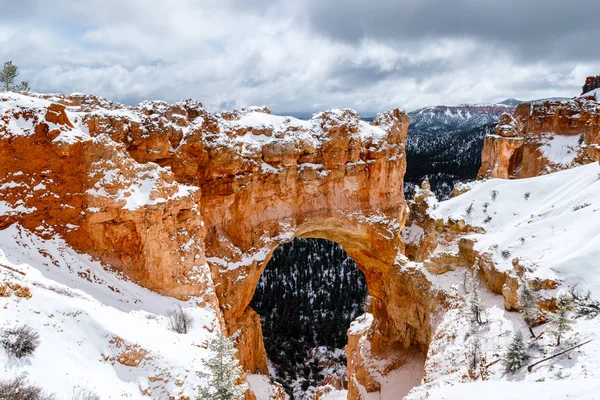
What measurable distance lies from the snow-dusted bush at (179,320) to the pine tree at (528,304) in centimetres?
1586

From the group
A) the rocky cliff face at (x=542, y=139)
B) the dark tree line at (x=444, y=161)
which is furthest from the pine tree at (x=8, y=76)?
the dark tree line at (x=444, y=161)

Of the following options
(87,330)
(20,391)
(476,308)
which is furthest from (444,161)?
(20,391)

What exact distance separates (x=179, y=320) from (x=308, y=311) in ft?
160

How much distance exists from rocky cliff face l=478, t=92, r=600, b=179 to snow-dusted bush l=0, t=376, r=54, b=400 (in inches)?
2164

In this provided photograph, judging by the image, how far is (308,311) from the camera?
62.6 m

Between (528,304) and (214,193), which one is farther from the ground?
(214,193)

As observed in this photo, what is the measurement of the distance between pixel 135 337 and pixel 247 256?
44.0 feet

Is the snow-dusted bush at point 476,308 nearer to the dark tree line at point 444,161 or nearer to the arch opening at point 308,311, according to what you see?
the arch opening at point 308,311

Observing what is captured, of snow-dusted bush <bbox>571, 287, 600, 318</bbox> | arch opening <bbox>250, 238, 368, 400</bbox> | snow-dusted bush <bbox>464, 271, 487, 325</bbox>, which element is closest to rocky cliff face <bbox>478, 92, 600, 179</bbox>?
arch opening <bbox>250, 238, 368, 400</bbox>

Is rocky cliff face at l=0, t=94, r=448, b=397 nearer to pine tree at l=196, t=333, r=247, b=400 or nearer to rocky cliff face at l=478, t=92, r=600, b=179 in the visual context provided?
pine tree at l=196, t=333, r=247, b=400

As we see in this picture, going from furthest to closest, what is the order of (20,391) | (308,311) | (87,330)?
(308,311), (87,330), (20,391)

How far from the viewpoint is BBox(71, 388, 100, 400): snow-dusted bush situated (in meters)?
9.84

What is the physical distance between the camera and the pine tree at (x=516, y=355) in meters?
14.4

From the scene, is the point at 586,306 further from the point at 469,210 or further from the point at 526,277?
the point at 469,210
